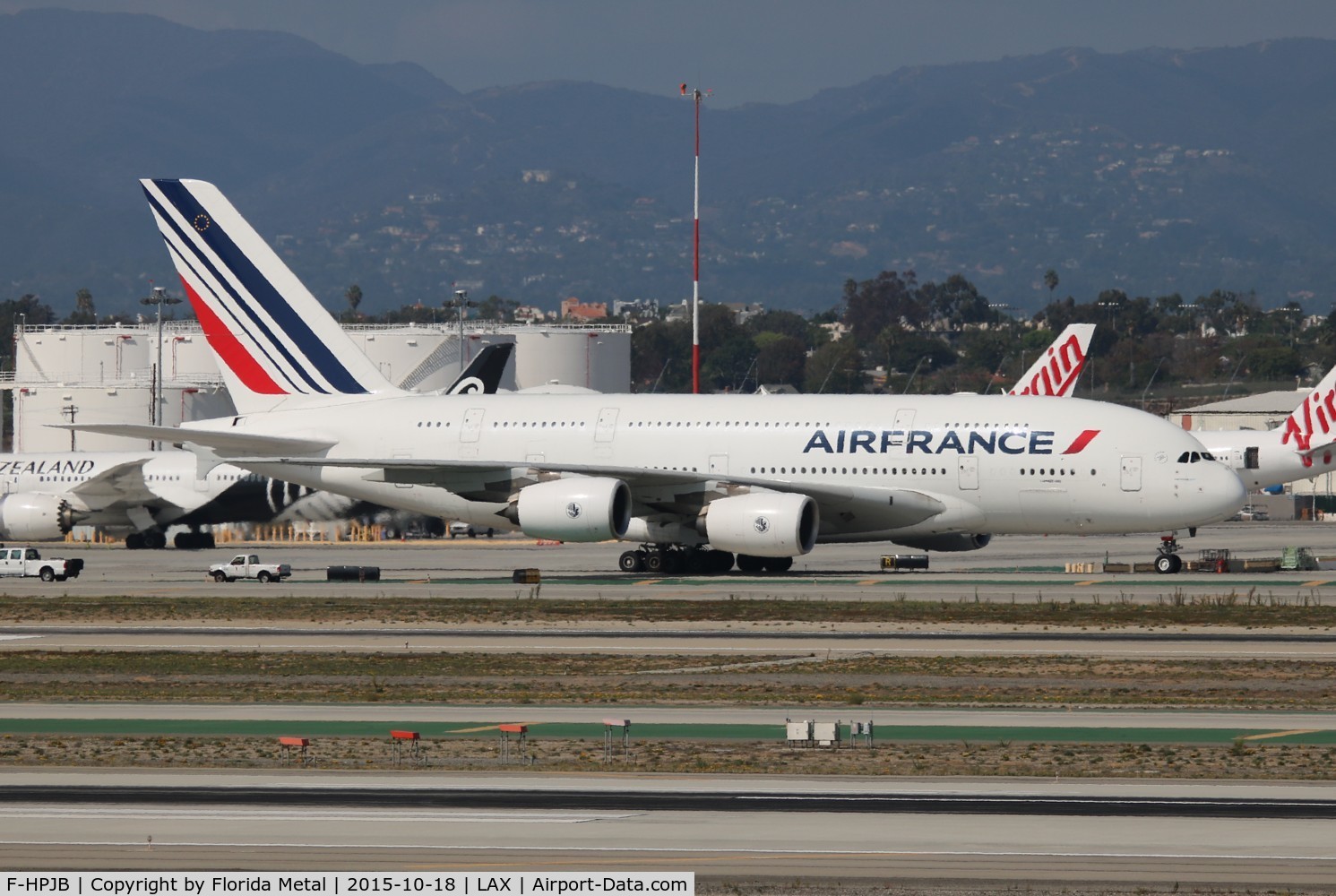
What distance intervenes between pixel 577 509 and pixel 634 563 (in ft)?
18.9

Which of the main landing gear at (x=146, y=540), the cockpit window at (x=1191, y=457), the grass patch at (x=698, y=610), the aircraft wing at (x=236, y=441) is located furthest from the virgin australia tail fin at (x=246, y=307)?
the main landing gear at (x=146, y=540)

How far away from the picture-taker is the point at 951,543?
5700cm

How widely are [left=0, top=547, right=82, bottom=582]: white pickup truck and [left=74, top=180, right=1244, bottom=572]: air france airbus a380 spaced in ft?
18.0

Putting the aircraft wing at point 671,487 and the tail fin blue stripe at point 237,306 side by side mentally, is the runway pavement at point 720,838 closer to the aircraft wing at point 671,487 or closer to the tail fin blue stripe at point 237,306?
the aircraft wing at point 671,487

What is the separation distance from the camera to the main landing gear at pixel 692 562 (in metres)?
56.8

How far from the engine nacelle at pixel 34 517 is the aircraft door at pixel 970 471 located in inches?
1658

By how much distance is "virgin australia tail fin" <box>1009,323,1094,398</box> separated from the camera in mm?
78250

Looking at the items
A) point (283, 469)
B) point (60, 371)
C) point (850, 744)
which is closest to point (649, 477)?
point (283, 469)

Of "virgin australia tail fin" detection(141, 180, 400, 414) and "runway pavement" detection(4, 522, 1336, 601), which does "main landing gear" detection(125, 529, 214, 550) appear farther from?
"virgin australia tail fin" detection(141, 180, 400, 414)

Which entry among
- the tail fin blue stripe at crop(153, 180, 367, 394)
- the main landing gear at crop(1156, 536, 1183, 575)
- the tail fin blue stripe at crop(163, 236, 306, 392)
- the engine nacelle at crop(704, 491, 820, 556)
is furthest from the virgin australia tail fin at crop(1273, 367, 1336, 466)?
the tail fin blue stripe at crop(163, 236, 306, 392)

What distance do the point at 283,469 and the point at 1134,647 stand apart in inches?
1198

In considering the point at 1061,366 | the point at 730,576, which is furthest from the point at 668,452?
the point at 1061,366

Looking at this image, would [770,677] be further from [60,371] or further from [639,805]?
[60,371]

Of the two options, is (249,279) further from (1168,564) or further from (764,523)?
(1168,564)
